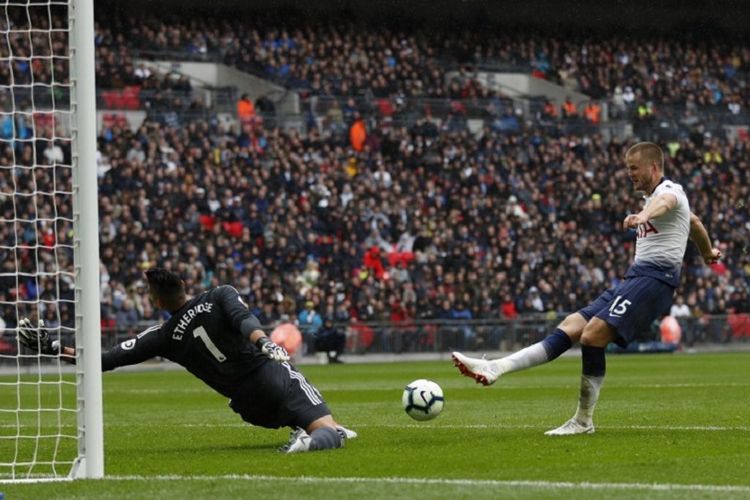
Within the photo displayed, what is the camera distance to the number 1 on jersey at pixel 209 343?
10.2 metres

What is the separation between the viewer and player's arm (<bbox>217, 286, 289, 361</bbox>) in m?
8.68

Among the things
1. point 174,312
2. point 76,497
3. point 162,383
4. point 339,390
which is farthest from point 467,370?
point 162,383

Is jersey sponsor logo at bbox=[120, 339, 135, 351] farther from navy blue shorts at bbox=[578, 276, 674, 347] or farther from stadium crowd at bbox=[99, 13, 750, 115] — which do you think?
stadium crowd at bbox=[99, 13, 750, 115]

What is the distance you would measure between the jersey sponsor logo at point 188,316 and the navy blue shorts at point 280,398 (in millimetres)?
588

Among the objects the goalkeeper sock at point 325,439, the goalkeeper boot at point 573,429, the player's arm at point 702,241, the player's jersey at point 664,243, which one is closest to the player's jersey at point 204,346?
the goalkeeper sock at point 325,439

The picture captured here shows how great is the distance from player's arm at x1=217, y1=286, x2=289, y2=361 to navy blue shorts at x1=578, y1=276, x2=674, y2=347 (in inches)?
109

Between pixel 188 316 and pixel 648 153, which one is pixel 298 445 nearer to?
pixel 188 316

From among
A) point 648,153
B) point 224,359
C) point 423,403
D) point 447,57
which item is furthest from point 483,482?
point 447,57

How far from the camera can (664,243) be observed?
10891 mm

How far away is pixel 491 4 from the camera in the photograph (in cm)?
4972

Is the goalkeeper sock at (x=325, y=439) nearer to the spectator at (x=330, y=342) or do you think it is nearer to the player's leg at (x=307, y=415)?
the player's leg at (x=307, y=415)

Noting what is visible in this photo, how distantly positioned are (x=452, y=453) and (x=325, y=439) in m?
0.93

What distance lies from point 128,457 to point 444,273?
2856 cm

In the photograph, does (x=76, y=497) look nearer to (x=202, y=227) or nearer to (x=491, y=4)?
(x=202, y=227)
